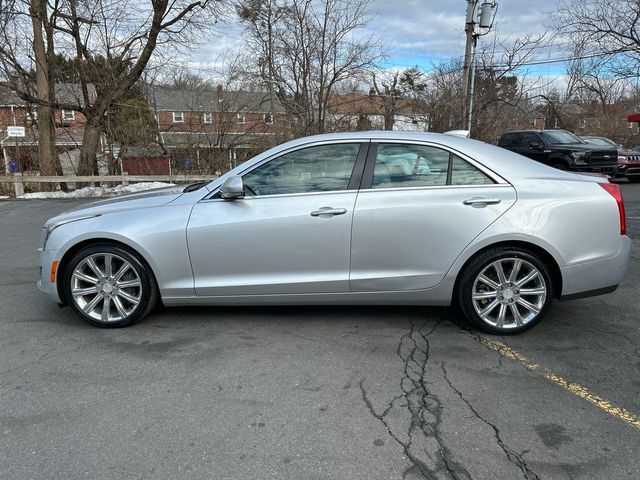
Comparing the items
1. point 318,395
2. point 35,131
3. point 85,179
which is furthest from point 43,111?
point 318,395

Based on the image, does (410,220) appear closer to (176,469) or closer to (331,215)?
(331,215)

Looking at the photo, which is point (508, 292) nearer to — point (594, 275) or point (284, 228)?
point (594, 275)

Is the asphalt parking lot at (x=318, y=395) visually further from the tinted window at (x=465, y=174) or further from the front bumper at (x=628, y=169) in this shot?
the front bumper at (x=628, y=169)

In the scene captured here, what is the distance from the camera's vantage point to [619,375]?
10.5 feet

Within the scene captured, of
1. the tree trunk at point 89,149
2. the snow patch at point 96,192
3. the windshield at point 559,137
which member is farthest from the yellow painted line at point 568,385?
the tree trunk at point 89,149

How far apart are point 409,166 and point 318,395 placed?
197 cm

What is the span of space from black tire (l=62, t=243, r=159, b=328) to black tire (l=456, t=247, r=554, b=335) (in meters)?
2.59

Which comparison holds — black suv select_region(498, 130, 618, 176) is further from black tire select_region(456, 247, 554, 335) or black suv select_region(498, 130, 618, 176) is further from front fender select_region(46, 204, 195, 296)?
front fender select_region(46, 204, 195, 296)

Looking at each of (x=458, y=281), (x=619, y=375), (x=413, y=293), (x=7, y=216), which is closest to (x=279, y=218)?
(x=413, y=293)

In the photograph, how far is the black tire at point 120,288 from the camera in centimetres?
389

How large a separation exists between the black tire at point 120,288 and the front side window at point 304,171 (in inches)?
43.9

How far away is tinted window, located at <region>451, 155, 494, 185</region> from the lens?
12.4 feet

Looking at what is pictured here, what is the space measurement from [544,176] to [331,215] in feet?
5.86

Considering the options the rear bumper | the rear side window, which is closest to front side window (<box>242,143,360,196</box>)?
the rear bumper
